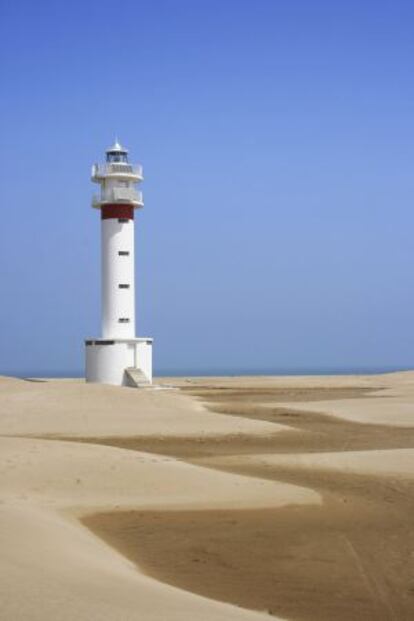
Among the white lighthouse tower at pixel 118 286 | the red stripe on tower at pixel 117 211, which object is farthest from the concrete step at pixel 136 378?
the red stripe on tower at pixel 117 211

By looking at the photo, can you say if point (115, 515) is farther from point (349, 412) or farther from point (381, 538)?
point (349, 412)

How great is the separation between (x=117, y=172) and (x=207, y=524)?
4094 centimetres

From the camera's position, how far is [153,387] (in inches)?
1917

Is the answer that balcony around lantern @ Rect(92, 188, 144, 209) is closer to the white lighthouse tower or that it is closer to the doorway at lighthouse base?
the white lighthouse tower

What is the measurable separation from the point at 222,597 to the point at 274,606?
60cm

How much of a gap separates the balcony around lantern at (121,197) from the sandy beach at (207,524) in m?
25.6

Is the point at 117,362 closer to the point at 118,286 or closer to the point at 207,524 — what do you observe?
the point at 118,286

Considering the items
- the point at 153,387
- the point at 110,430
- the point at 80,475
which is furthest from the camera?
the point at 153,387

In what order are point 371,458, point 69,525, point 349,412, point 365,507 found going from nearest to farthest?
point 69,525
point 365,507
point 371,458
point 349,412

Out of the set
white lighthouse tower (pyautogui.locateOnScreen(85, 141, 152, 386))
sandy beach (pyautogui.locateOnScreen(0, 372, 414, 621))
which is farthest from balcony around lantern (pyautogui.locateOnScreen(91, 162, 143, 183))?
sandy beach (pyautogui.locateOnScreen(0, 372, 414, 621))

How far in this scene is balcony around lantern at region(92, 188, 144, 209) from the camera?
51344 millimetres

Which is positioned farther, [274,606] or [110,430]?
[110,430]

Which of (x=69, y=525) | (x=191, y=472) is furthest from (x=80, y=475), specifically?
(x=69, y=525)

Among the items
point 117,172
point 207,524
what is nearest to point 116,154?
point 117,172
